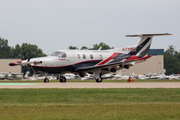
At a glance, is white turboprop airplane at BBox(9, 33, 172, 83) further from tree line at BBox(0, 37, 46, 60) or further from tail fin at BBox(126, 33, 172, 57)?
tree line at BBox(0, 37, 46, 60)

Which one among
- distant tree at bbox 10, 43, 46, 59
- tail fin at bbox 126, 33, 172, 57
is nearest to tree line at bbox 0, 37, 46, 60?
distant tree at bbox 10, 43, 46, 59

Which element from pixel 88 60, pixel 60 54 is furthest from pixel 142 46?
pixel 60 54

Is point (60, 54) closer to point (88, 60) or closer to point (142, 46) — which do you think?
point (88, 60)

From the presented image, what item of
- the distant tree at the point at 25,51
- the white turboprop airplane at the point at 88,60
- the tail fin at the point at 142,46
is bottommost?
the white turboprop airplane at the point at 88,60

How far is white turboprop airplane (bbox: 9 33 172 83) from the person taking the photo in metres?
40.4

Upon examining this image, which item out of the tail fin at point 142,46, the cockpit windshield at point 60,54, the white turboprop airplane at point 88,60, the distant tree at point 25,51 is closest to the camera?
the white turboprop airplane at point 88,60

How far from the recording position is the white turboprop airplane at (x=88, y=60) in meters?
40.4

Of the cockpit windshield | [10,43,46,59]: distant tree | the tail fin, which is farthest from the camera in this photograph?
[10,43,46,59]: distant tree

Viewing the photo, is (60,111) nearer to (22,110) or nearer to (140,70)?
(22,110)

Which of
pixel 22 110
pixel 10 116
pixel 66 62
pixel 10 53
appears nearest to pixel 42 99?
pixel 22 110

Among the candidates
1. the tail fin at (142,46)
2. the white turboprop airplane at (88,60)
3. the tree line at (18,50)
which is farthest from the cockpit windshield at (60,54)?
the tree line at (18,50)

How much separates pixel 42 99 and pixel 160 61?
10245 centimetres

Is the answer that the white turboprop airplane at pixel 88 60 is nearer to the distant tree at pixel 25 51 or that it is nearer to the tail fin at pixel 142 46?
the tail fin at pixel 142 46

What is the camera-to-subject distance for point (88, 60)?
44344 mm
